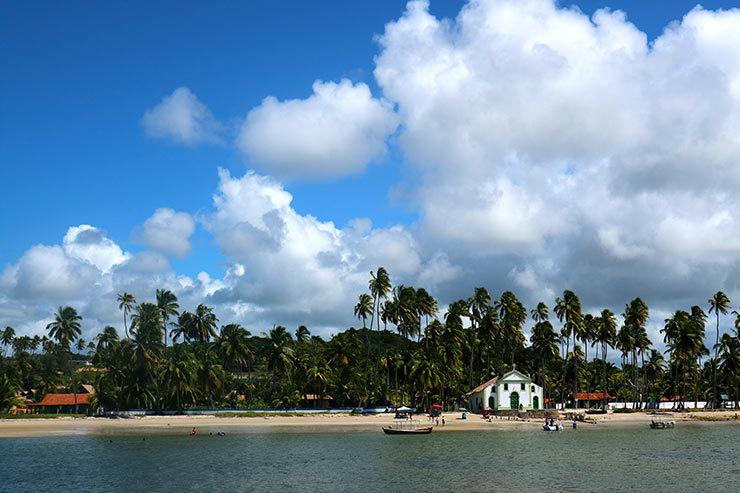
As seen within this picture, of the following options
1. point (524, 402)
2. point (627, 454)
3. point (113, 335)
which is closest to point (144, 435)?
point (113, 335)

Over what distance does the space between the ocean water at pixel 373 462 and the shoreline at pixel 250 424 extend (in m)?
6.24

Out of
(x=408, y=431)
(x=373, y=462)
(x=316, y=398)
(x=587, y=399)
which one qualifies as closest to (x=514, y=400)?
(x=316, y=398)

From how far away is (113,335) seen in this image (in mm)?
118062

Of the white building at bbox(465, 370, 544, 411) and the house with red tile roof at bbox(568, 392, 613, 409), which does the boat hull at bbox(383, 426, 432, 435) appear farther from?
the house with red tile roof at bbox(568, 392, 613, 409)

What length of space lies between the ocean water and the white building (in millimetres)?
27158

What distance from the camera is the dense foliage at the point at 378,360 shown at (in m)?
96.1

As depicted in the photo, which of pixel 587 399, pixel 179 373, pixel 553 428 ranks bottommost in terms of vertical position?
pixel 587 399

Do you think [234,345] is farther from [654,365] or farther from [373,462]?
[654,365]

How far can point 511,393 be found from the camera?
105m

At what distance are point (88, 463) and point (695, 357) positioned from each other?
110810 mm

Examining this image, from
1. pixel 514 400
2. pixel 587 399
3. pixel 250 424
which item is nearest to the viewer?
pixel 250 424

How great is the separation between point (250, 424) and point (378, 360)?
33.6m

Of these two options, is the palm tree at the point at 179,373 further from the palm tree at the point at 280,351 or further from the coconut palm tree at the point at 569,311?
the coconut palm tree at the point at 569,311

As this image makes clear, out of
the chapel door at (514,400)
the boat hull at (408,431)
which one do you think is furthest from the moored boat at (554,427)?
the boat hull at (408,431)
